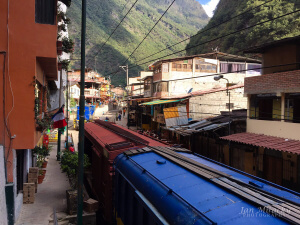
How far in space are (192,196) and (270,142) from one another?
29.4 ft

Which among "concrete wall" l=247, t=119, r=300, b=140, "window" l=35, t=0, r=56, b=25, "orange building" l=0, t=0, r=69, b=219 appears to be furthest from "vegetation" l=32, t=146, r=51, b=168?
"concrete wall" l=247, t=119, r=300, b=140

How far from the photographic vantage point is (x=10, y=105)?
351 inches

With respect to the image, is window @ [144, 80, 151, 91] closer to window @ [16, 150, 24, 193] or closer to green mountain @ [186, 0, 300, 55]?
green mountain @ [186, 0, 300, 55]

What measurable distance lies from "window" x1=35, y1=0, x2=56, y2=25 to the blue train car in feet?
19.9

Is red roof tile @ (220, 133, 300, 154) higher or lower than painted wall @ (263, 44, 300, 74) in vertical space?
lower

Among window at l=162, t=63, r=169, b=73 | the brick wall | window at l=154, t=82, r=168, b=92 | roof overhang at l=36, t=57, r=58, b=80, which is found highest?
window at l=162, t=63, r=169, b=73

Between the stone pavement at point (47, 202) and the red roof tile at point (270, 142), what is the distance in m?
8.61

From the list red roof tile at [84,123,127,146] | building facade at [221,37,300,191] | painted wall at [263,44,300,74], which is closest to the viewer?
red roof tile at [84,123,127,146]

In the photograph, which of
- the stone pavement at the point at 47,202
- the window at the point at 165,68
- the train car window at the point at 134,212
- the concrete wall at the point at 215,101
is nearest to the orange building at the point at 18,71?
the stone pavement at the point at 47,202

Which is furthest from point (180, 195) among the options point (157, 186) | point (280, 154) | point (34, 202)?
point (280, 154)

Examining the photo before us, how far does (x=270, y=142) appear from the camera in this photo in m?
12.1

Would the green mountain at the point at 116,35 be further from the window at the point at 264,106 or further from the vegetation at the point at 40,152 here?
the window at the point at 264,106

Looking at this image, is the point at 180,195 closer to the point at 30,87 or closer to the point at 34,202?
the point at 30,87

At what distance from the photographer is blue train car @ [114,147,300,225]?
375 cm
